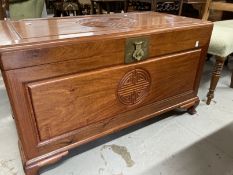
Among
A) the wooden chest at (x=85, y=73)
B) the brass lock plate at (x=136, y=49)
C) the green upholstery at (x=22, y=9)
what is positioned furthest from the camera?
the green upholstery at (x=22, y=9)

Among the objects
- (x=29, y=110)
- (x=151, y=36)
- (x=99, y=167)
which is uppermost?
(x=151, y=36)

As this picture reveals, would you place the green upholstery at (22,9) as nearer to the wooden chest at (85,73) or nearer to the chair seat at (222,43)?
the wooden chest at (85,73)

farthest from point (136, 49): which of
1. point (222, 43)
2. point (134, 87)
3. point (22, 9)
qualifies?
point (22, 9)

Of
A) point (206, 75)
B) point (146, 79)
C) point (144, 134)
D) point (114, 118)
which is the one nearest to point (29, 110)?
point (114, 118)

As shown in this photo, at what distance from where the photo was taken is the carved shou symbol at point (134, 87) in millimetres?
920

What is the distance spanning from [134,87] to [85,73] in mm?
259

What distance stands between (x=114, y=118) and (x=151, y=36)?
0.40 meters

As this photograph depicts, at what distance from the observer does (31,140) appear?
0.80m

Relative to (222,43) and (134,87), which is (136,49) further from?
(222,43)

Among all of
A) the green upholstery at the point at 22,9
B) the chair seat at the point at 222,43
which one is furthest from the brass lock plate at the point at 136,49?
the green upholstery at the point at 22,9

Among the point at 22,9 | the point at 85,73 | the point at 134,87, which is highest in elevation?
the point at 22,9

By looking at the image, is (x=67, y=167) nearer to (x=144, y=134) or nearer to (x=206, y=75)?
(x=144, y=134)

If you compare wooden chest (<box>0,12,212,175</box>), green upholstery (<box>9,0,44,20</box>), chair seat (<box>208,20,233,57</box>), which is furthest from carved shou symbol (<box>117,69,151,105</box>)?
green upholstery (<box>9,0,44,20</box>)

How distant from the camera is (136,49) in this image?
0.85 m
